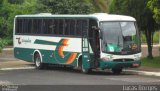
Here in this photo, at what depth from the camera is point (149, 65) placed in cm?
3272

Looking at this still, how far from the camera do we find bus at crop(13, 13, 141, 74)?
90.7 ft

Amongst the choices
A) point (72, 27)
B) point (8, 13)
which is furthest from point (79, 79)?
point (8, 13)

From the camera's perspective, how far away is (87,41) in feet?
93.0

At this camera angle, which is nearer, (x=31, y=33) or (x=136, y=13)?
(x=31, y=33)

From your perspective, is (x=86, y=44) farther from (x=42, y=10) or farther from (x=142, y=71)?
(x=42, y=10)

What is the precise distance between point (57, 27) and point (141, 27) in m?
7.94

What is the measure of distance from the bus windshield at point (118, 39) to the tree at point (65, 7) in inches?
616

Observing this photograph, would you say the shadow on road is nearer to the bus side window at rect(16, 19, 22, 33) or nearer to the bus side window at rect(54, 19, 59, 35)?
the bus side window at rect(54, 19, 59, 35)

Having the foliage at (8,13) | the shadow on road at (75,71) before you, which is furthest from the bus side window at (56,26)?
the foliage at (8,13)

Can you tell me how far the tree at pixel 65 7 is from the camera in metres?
44.0

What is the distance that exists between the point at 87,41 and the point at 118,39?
1.70 meters

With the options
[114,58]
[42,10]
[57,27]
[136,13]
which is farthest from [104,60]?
[42,10]

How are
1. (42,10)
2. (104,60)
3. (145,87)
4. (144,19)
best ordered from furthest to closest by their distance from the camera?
(42,10)
(144,19)
(104,60)
(145,87)

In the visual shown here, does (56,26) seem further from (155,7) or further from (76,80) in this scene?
(76,80)
